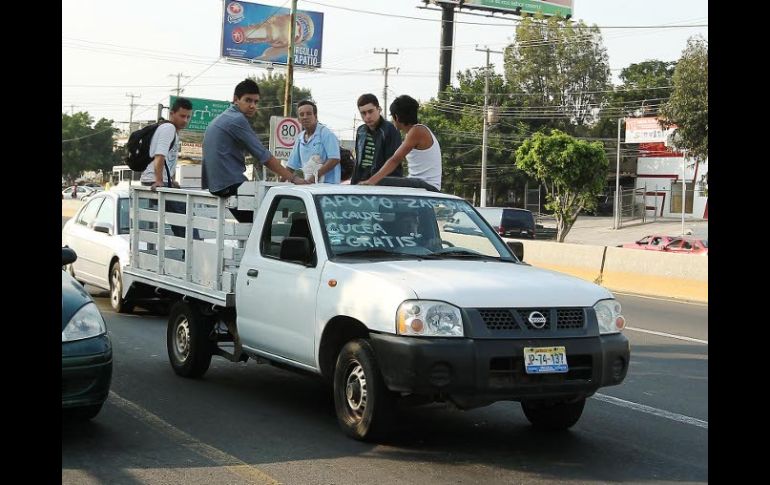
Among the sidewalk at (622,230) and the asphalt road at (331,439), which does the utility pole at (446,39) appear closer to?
the sidewalk at (622,230)

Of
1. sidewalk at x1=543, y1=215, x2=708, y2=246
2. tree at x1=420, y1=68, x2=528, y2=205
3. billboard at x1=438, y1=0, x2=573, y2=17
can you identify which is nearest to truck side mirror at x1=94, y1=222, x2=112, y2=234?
sidewalk at x1=543, y1=215, x2=708, y2=246

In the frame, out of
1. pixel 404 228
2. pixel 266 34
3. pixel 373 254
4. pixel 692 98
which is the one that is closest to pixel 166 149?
pixel 404 228

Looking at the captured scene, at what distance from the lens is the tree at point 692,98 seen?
31.2 meters

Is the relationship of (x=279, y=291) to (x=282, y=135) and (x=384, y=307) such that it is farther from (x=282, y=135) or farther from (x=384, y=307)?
(x=282, y=135)

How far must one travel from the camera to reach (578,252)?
20.1m

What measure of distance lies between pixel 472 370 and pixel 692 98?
28239 mm

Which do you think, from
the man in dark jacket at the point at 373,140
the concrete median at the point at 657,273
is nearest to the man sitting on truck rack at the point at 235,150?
the man in dark jacket at the point at 373,140

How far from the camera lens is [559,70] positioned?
232ft

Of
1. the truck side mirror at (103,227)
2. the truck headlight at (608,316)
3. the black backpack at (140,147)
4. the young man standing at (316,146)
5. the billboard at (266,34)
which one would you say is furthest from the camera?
the billboard at (266,34)

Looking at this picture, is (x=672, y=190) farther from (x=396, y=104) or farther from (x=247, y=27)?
(x=396, y=104)

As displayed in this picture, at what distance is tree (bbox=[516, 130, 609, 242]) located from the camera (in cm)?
4434

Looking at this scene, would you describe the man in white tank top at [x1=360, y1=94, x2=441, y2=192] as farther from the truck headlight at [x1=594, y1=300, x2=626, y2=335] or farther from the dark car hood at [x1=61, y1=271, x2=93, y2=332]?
the dark car hood at [x1=61, y1=271, x2=93, y2=332]

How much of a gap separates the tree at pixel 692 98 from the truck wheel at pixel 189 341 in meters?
25.0
